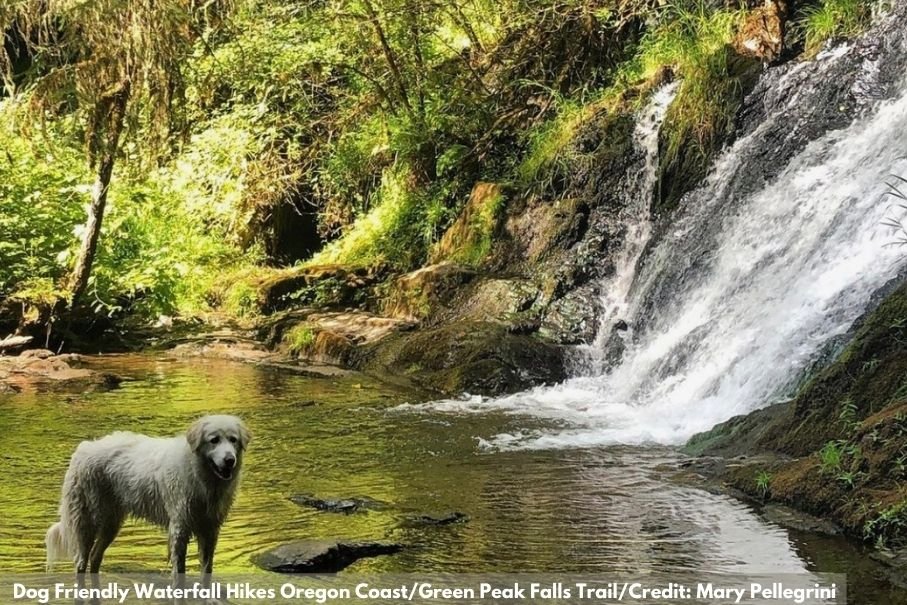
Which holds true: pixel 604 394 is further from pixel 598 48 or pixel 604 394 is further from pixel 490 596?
pixel 598 48

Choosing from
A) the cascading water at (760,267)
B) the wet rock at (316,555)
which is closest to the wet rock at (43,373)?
the cascading water at (760,267)

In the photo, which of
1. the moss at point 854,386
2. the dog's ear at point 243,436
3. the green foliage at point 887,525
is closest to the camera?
the dog's ear at point 243,436

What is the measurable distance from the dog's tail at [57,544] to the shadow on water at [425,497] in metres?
0.36

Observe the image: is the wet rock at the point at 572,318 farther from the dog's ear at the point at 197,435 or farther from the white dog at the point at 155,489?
the dog's ear at the point at 197,435

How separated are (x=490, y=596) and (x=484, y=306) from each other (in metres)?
8.11

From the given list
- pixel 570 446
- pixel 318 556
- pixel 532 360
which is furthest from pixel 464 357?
pixel 318 556

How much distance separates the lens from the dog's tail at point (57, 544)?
14.5 ft

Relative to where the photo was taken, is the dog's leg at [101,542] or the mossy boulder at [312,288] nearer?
the dog's leg at [101,542]

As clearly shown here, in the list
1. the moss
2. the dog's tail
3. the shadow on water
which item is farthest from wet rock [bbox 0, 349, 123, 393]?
the moss

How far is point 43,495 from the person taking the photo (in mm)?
6273

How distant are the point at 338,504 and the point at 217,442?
1973 mm

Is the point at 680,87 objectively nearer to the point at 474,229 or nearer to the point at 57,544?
the point at 474,229

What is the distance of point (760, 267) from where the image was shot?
10031mm

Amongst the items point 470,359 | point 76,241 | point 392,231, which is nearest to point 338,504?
point 470,359
